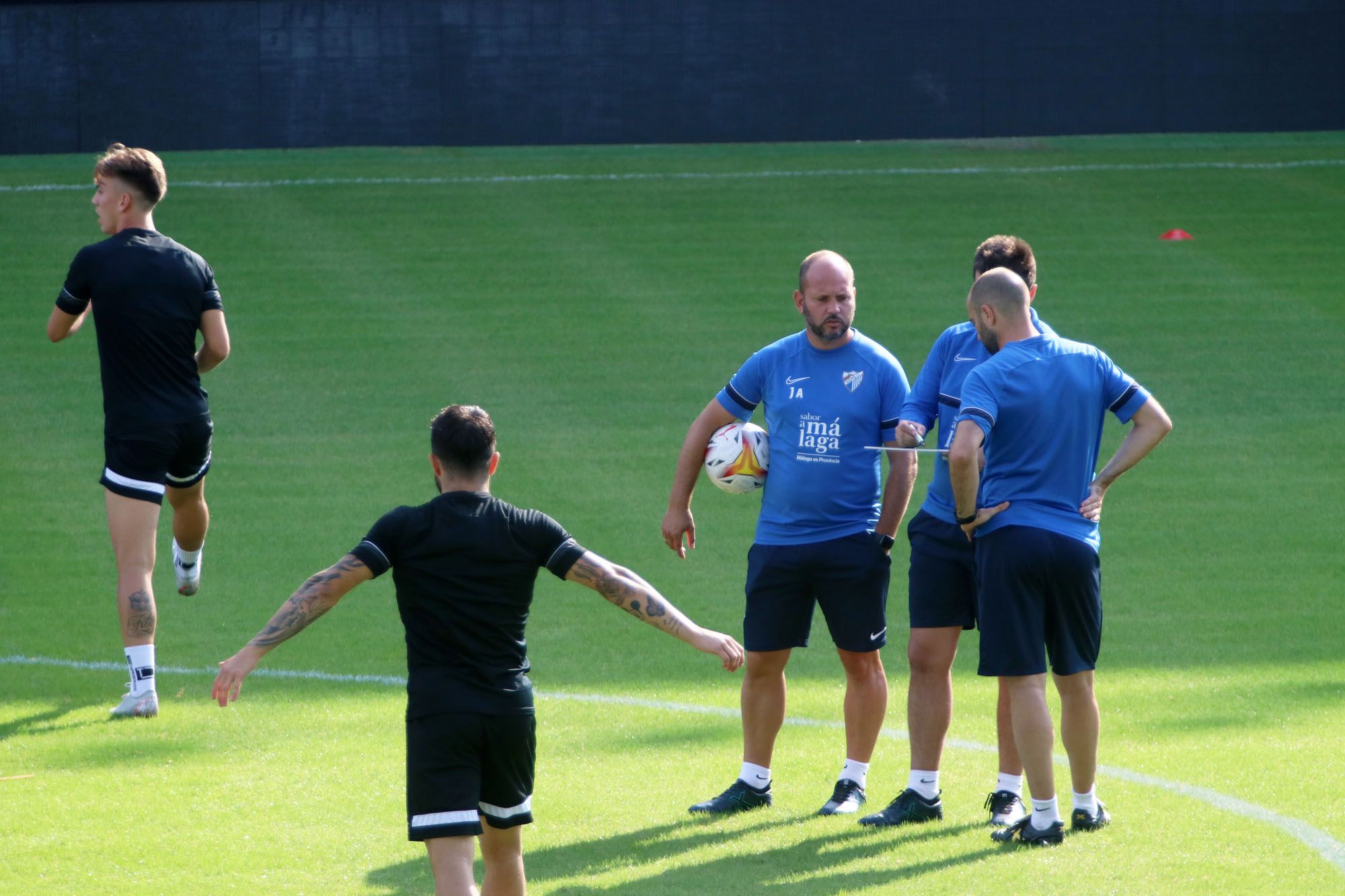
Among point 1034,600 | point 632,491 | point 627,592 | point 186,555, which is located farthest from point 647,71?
point 627,592

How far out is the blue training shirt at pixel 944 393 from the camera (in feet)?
18.8

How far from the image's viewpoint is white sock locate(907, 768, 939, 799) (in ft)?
18.6

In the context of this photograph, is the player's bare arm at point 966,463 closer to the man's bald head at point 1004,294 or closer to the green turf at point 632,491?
the man's bald head at point 1004,294

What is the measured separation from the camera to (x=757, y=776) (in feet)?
19.0

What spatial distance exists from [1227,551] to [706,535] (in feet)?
10.4

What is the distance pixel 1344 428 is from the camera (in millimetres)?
11883

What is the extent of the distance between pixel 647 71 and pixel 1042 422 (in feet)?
50.7

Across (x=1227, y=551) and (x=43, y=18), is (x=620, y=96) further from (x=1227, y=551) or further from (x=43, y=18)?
(x=1227, y=551)

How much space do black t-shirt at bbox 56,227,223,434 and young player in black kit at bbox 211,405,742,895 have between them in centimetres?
293

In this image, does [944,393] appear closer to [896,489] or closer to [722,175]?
[896,489]

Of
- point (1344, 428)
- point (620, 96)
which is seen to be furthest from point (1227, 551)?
point (620, 96)

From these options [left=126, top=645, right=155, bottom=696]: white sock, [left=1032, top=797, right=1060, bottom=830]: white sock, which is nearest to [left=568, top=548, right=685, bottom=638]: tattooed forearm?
[left=1032, top=797, right=1060, bottom=830]: white sock

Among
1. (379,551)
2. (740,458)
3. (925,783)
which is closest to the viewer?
(379,551)

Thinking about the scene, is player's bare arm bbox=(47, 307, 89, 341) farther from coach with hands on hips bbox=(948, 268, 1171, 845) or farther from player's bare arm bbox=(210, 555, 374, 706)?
coach with hands on hips bbox=(948, 268, 1171, 845)
